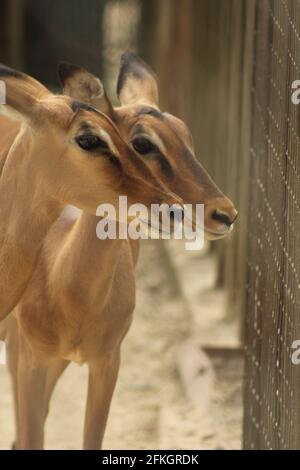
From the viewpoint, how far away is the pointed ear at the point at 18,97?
3746mm

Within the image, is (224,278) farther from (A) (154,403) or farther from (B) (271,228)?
(B) (271,228)

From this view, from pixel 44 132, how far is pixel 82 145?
0.14m

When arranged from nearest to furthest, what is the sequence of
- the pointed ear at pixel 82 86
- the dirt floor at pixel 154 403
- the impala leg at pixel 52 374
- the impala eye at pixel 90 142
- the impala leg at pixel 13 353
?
the impala eye at pixel 90 142 → the pointed ear at pixel 82 86 → the impala leg at pixel 52 374 → the impala leg at pixel 13 353 → the dirt floor at pixel 154 403

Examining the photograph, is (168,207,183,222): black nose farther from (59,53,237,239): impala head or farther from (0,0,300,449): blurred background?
(0,0,300,449): blurred background

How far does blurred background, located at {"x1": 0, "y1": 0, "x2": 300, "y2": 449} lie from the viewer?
14.3 feet

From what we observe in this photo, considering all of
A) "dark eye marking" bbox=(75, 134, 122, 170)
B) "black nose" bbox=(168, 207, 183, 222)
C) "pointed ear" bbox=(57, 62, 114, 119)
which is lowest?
"black nose" bbox=(168, 207, 183, 222)

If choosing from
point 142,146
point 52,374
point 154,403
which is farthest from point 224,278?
point 142,146

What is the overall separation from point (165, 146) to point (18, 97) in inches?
18.5

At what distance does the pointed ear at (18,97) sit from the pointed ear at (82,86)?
19 centimetres

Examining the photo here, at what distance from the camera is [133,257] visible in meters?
4.93

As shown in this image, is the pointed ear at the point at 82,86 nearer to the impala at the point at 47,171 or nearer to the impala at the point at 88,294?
the impala at the point at 88,294

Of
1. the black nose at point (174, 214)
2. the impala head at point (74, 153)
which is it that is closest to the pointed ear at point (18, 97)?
the impala head at point (74, 153)

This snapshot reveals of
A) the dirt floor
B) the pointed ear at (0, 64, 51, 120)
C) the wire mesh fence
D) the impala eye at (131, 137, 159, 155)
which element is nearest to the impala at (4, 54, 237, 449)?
the impala eye at (131, 137, 159, 155)
